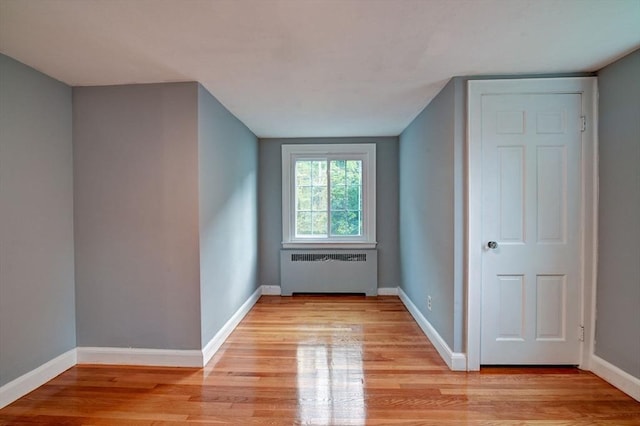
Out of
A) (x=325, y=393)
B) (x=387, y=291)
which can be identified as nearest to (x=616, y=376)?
(x=325, y=393)

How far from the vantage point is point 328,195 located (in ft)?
13.9

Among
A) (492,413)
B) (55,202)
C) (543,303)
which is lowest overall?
(492,413)

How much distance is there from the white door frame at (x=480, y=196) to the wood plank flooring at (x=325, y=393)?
335 millimetres

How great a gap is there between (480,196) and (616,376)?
1.52m

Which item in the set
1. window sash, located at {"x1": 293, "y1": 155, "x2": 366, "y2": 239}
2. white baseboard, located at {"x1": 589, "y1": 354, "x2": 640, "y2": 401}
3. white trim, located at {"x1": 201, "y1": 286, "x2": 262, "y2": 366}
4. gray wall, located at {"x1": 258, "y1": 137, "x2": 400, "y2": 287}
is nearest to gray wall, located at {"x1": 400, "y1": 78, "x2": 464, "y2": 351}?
gray wall, located at {"x1": 258, "y1": 137, "x2": 400, "y2": 287}

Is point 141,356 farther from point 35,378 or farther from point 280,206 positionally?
point 280,206

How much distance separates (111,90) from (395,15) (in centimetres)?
223

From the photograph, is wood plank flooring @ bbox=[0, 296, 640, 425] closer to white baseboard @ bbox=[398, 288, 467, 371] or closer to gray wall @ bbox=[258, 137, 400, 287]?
white baseboard @ bbox=[398, 288, 467, 371]

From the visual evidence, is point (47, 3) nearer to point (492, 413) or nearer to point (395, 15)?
point (395, 15)

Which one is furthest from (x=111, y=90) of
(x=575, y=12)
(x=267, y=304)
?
(x=575, y=12)

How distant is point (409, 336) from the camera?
2.82 m

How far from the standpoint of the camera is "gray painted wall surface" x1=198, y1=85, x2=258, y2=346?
94.3 inches

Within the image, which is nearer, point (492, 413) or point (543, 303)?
point (492, 413)

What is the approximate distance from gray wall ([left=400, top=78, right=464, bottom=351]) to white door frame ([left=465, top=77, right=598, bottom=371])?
69mm
